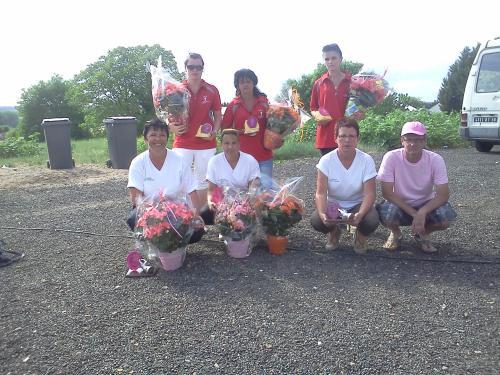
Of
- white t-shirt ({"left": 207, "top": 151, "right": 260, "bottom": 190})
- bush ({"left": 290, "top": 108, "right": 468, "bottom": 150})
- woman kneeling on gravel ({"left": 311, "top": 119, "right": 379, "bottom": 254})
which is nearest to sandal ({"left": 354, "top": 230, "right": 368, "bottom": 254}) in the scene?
woman kneeling on gravel ({"left": 311, "top": 119, "right": 379, "bottom": 254})

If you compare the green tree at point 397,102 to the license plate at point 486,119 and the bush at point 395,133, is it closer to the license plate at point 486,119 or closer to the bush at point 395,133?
A: the bush at point 395,133

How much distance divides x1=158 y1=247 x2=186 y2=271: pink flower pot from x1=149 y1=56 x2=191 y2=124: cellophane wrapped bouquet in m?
1.40

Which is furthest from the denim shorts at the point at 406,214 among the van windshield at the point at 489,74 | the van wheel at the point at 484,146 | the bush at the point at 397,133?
the bush at the point at 397,133

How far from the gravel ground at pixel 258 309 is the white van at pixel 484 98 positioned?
621 centimetres

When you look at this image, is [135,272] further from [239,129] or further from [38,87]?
[38,87]

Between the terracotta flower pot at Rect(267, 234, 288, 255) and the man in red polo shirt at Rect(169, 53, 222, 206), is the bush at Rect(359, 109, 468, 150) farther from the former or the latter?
the terracotta flower pot at Rect(267, 234, 288, 255)

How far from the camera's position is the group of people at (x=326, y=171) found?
163 inches

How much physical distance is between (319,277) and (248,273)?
1.94ft

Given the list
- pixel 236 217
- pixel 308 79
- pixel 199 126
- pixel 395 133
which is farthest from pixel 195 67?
pixel 308 79

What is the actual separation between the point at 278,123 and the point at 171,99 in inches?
43.1

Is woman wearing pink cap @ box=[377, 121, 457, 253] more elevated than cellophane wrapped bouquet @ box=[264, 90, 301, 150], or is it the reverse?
cellophane wrapped bouquet @ box=[264, 90, 301, 150]

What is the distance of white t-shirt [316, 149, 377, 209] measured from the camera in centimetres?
424

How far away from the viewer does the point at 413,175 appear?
4230 millimetres

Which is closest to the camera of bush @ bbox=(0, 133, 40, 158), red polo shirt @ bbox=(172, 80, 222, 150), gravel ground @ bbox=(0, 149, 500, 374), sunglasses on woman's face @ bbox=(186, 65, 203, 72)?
gravel ground @ bbox=(0, 149, 500, 374)
